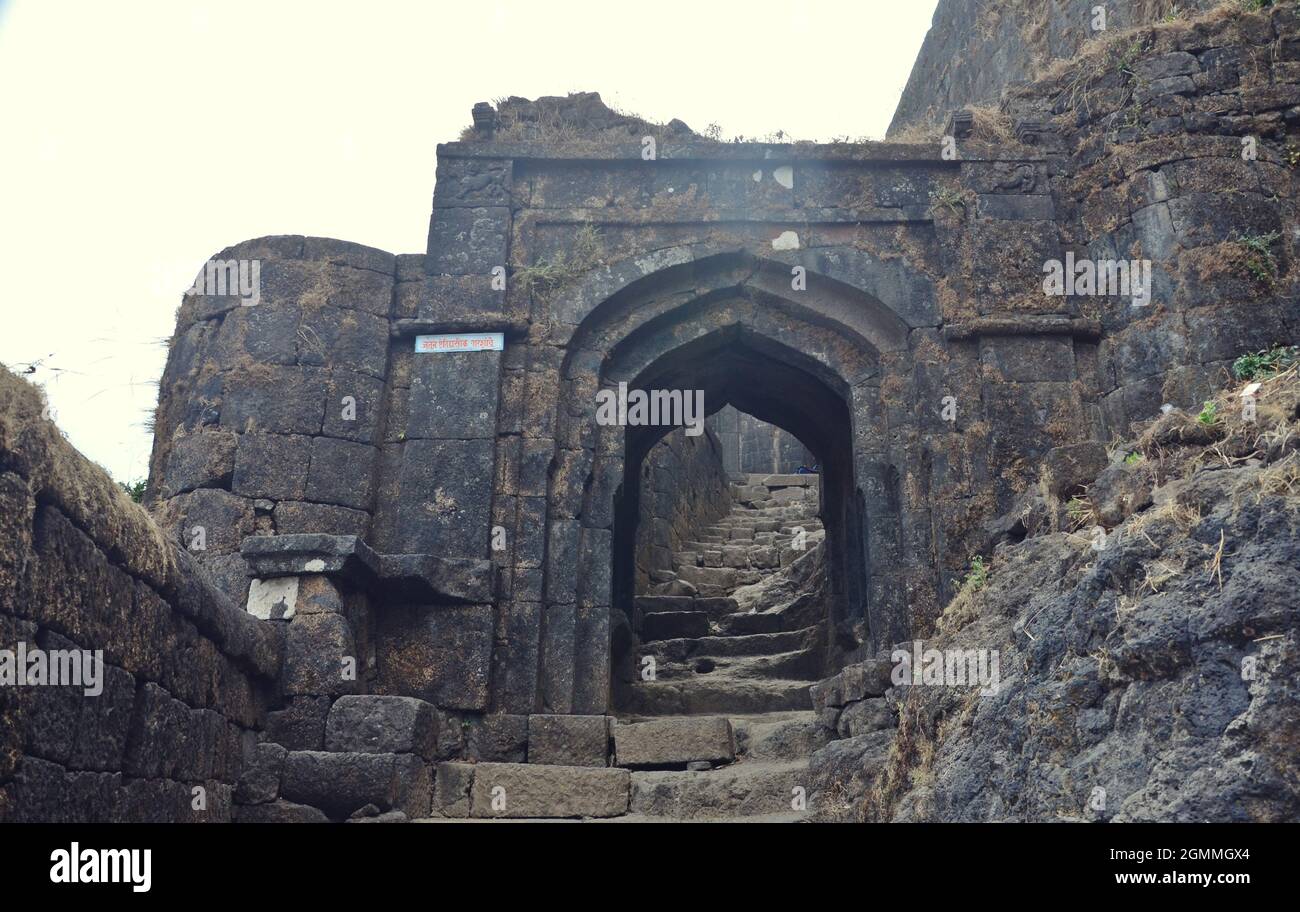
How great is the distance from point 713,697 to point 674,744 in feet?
5.49

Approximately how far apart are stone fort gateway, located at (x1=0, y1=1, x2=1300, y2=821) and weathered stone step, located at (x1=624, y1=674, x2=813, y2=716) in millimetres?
26

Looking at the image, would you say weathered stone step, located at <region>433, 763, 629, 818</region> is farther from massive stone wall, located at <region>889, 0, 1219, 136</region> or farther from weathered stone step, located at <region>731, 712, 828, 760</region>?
massive stone wall, located at <region>889, 0, 1219, 136</region>

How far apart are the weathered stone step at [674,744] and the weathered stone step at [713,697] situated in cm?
147

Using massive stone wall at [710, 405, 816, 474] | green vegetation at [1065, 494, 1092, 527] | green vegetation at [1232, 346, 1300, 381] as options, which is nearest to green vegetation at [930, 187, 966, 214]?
green vegetation at [1232, 346, 1300, 381]

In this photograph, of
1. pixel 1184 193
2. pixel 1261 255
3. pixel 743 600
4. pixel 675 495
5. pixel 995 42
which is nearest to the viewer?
pixel 1261 255

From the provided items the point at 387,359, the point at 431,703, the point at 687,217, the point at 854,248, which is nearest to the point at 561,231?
the point at 687,217

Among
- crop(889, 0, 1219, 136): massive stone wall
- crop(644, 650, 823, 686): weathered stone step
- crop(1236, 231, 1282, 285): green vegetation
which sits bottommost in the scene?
crop(644, 650, 823, 686): weathered stone step

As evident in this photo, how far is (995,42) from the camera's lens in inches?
486

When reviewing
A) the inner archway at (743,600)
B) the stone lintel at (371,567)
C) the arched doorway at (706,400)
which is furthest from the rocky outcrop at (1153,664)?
the inner archway at (743,600)

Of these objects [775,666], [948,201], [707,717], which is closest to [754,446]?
[775,666]

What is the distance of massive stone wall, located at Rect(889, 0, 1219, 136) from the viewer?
32.6 feet

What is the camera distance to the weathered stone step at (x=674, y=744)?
7.43m

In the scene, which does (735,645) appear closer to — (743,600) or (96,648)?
(743,600)

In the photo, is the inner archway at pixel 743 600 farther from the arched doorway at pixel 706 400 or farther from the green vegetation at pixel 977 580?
the green vegetation at pixel 977 580
